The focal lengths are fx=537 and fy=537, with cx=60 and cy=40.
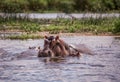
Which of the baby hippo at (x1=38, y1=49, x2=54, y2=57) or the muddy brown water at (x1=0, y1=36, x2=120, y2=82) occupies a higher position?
the baby hippo at (x1=38, y1=49, x2=54, y2=57)

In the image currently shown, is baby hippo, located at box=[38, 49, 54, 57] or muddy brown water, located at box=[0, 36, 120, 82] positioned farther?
baby hippo, located at box=[38, 49, 54, 57]

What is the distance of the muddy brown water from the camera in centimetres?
1331

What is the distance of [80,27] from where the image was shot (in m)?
27.1

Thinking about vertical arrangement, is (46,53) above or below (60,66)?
above

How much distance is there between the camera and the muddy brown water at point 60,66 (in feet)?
43.7

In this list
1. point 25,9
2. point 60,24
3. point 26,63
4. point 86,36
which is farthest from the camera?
point 25,9

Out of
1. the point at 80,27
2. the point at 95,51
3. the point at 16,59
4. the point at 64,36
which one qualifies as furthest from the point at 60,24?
the point at 16,59

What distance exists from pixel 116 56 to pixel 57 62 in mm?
2369

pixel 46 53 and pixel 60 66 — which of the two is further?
pixel 46 53

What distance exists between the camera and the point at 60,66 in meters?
15.4

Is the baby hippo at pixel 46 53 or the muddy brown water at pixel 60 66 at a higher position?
Answer: the baby hippo at pixel 46 53

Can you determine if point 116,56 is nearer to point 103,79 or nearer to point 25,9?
point 103,79

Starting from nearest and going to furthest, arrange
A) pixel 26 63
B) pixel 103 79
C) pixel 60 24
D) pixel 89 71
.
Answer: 1. pixel 103 79
2. pixel 89 71
3. pixel 26 63
4. pixel 60 24

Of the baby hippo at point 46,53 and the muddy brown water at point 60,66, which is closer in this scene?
the muddy brown water at point 60,66
